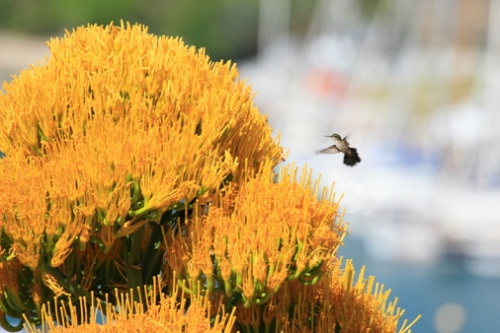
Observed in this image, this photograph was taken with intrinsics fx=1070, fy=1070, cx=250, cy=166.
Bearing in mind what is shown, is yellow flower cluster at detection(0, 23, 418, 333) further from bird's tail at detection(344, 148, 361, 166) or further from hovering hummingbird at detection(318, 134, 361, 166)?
bird's tail at detection(344, 148, 361, 166)

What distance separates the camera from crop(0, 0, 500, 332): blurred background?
3425 cm

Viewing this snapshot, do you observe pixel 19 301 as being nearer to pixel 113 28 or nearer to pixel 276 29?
pixel 113 28

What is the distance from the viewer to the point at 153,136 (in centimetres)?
492

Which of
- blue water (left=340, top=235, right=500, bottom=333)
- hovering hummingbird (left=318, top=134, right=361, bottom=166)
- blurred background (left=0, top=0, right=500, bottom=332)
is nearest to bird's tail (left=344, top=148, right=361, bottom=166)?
hovering hummingbird (left=318, top=134, right=361, bottom=166)

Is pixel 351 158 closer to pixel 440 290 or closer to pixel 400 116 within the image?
pixel 440 290

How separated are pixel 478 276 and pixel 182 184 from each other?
30651 millimetres

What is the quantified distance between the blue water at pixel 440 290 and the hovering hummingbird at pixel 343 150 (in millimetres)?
24866

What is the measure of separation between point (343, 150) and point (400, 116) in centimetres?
4076

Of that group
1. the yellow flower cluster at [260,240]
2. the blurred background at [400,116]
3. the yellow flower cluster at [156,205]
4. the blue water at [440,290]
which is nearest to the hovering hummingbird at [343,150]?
the yellow flower cluster at [156,205]

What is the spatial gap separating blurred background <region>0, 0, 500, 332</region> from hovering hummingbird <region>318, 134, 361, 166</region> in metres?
3.18

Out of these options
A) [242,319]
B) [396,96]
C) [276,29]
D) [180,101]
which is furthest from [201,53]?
[276,29]

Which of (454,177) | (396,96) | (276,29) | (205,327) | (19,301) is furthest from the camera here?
(276,29)

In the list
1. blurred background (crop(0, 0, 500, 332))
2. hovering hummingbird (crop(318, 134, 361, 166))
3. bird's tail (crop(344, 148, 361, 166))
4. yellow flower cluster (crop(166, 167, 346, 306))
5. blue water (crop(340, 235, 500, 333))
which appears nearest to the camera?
yellow flower cluster (crop(166, 167, 346, 306))

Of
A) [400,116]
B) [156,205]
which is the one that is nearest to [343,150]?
[156,205]
